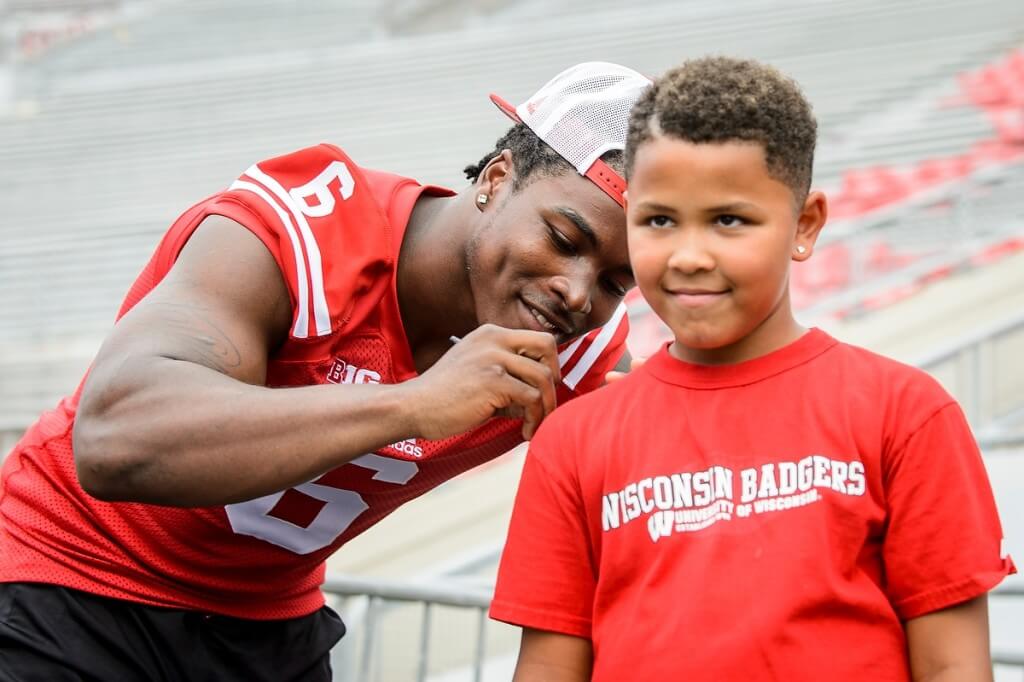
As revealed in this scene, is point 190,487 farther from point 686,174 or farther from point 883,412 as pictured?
point 883,412

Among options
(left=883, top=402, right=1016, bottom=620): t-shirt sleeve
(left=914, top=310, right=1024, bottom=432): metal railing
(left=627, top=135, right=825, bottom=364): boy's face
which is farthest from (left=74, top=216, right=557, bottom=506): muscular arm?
(left=914, top=310, right=1024, bottom=432): metal railing

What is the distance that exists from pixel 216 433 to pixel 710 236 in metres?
0.75

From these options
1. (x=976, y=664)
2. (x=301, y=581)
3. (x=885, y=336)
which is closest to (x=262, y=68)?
(x=885, y=336)

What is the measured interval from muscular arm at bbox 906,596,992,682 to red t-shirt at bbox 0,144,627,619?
102cm

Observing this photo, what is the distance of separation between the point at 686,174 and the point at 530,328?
650 millimetres

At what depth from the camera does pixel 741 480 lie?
68.9 inches

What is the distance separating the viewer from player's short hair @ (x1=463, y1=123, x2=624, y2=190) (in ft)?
7.74

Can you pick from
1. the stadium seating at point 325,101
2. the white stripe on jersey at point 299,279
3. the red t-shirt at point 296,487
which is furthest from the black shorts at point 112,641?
the stadium seating at point 325,101

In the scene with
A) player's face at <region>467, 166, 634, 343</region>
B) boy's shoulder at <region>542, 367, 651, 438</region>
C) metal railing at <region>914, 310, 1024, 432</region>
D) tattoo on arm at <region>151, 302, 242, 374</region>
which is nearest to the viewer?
boy's shoulder at <region>542, 367, 651, 438</region>

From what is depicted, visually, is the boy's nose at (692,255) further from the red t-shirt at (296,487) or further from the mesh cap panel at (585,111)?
the red t-shirt at (296,487)

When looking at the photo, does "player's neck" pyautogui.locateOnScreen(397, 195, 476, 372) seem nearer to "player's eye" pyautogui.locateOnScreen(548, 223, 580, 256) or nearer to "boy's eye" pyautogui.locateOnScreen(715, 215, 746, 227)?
"player's eye" pyautogui.locateOnScreen(548, 223, 580, 256)

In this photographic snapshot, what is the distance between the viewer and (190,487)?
6.36 ft

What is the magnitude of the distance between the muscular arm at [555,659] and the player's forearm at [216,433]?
1.19ft

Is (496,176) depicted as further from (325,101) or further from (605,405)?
(325,101)
